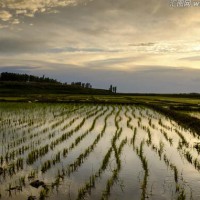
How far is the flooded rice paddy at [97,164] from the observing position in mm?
7664

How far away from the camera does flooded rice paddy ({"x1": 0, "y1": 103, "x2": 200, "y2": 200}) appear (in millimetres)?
7664

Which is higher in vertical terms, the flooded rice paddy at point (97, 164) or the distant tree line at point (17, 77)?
the distant tree line at point (17, 77)

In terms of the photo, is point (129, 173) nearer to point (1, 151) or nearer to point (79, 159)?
point (79, 159)

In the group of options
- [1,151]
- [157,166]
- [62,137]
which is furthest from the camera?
[62,137]

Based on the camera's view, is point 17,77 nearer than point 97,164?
No

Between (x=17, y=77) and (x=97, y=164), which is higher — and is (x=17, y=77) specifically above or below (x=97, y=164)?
above

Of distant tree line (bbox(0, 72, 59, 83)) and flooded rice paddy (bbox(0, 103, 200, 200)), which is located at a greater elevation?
distant tree line (bbox(0, 72, 59, 83))

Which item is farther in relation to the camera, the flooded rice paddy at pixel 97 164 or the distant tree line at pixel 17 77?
the distant tree line at pixel 17 77

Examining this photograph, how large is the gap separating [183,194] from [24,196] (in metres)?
3.46

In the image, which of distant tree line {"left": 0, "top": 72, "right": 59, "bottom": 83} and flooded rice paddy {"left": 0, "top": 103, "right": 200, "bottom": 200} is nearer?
flooded rice paddy {"left": 0, "top": 103, "right": 200, "bottom": 200}

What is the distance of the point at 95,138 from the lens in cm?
1512

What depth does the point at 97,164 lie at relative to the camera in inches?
404

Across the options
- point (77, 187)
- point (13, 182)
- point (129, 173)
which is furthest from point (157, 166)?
point (13, 182)

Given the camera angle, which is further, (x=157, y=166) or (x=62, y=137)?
(x=62, y=137)
